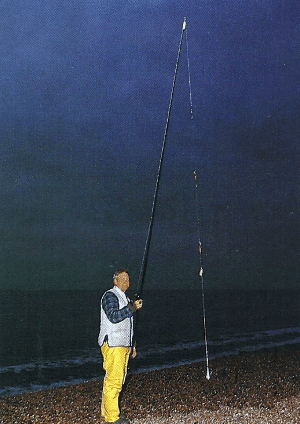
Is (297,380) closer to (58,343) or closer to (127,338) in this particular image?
(127,338)

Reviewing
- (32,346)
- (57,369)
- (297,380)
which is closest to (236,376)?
(297,380)

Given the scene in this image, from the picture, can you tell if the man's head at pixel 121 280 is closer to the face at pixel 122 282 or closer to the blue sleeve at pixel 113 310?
the face at pixel 122 282

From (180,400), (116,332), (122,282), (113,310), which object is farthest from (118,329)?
(180,400)

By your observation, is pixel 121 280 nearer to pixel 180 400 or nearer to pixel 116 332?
pixel 116 332

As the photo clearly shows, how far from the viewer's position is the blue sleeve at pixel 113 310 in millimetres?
6184

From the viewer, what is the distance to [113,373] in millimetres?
6461

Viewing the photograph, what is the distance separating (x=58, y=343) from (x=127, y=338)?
96.9 feet

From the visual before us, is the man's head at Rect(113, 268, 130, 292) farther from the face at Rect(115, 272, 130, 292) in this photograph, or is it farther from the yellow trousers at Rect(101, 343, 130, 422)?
the yellow trousers at Rect(101, 343, 130, 422)

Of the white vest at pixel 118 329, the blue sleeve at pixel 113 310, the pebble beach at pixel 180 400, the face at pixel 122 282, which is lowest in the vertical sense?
the pebble beach at pixel 180 400

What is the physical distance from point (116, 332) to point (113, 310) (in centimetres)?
40

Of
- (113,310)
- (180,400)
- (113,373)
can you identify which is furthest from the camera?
(180,400)

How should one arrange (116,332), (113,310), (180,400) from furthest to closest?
1. (180,400)
2. (116,332)
3. (113,310)

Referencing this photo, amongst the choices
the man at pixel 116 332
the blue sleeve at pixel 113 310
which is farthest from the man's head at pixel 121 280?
the blue sleeve at pixel 113 310

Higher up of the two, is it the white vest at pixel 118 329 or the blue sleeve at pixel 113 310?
the blue sleeve at pixel 113 310
